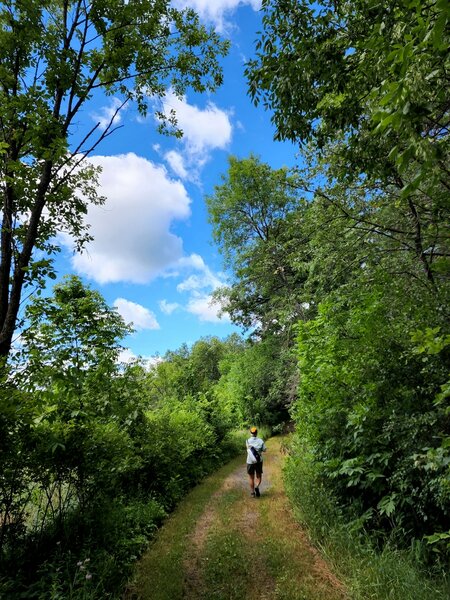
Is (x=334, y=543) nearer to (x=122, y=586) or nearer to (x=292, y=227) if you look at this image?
(x=122, y=586)

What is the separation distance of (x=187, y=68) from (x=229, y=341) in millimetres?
47276

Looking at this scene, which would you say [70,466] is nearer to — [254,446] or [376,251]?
[254,446]

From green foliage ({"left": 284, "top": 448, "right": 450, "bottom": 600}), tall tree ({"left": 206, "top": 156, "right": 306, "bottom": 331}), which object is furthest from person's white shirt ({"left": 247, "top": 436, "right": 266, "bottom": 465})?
tall tree ({"left": 206, "top": 156, "right": 306, "bottom": 331})

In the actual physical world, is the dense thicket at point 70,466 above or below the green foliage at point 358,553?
above

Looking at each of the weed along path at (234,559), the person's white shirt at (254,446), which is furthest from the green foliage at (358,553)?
the person's white shirt at (254,446)

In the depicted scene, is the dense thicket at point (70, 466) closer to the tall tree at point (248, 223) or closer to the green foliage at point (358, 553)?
the green foliage at point (358, 553)

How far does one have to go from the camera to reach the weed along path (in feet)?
15.5

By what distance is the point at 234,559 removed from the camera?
5.61m

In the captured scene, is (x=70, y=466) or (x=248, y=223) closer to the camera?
(x=70, y=466)

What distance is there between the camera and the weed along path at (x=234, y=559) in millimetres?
4730

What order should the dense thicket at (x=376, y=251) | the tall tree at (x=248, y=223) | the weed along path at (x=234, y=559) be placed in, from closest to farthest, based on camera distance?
the dense thicket at (x=376, y=251)
the weed along path at (x=234, y=559)
the tall tree at (x=248, y=223)

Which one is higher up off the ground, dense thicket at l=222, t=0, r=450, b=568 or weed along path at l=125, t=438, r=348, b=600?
dense thicket at l=222, t=0, r=450, b=568

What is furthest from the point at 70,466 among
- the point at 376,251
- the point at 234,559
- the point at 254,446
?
the point at 376,251

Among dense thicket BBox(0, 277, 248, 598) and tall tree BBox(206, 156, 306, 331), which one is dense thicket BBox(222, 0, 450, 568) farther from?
tall tree BBox(206, 156, 306, 331)
